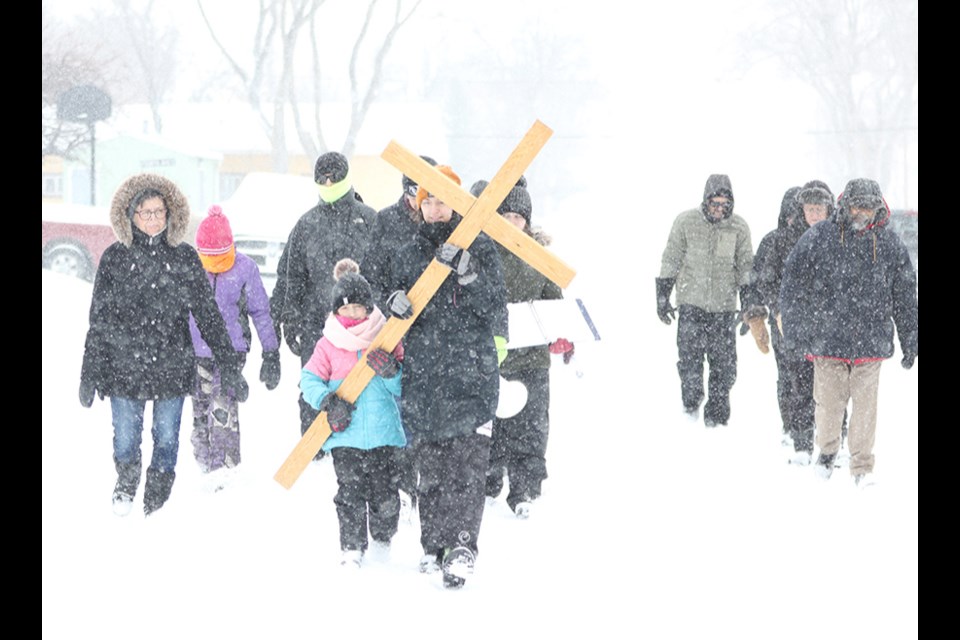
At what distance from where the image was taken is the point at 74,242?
21203mm

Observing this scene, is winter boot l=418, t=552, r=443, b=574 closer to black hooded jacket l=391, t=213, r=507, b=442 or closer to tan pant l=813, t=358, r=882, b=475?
black hooded jacket l=391, t=213, r=507, b=442

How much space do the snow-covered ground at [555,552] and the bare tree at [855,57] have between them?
41.6 metres

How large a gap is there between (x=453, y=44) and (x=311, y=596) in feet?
178

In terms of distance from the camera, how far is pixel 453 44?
57.6 meters

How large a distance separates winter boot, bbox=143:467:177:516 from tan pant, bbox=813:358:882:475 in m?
3.70

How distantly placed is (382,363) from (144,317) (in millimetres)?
1729

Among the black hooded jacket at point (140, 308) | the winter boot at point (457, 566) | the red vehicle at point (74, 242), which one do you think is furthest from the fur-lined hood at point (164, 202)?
the red vehicle at point (74, 242)

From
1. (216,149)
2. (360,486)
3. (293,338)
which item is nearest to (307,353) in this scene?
(293,338)

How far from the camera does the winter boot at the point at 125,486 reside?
649cm

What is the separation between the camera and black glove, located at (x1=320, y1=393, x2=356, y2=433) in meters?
5.33

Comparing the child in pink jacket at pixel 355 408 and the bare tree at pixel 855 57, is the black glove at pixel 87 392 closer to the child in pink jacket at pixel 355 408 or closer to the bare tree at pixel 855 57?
the child in pink jacket at pixel 355 408

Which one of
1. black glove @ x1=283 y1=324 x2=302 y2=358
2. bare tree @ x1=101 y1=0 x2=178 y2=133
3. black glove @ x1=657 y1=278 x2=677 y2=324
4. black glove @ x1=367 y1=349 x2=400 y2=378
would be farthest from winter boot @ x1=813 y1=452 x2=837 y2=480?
bare tree @ x1=101 y1=0 x2=178 y2=133
